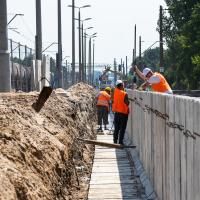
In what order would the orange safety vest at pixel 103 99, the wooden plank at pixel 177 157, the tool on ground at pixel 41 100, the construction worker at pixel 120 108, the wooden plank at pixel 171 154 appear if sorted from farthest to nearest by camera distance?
the orange safety vest at pixel 103 99, the construction worker at pixel 120 108, the tool on ground at pixel 41 100, the wooden plank at pixel 171 154, the wooden plank at pixel 177 157

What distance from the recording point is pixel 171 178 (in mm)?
7359

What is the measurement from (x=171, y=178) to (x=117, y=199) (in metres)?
3.22

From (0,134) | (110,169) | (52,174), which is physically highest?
(0,134)

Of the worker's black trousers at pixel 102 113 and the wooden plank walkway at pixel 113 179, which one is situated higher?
the worker's black trousers at pixel 102 113

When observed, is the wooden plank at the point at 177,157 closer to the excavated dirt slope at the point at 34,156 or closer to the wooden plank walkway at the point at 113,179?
the excavated dirt slope at the point at 34,156

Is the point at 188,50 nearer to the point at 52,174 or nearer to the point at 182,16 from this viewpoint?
the point at 182,16

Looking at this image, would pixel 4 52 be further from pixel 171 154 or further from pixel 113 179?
pixel 113 179

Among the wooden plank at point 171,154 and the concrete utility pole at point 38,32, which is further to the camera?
the concrete utility pole at point 38,32

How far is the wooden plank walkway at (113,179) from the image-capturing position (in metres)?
10.8

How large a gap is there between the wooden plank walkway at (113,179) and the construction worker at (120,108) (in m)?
0.71

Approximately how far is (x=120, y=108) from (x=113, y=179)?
159 inches

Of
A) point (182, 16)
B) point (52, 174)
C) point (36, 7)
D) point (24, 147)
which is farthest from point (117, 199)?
point (182, 16)

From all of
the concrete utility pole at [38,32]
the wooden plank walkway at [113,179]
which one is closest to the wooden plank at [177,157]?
the wooden plank walkway at [113,179]

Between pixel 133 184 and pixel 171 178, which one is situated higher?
pixel 171 178
